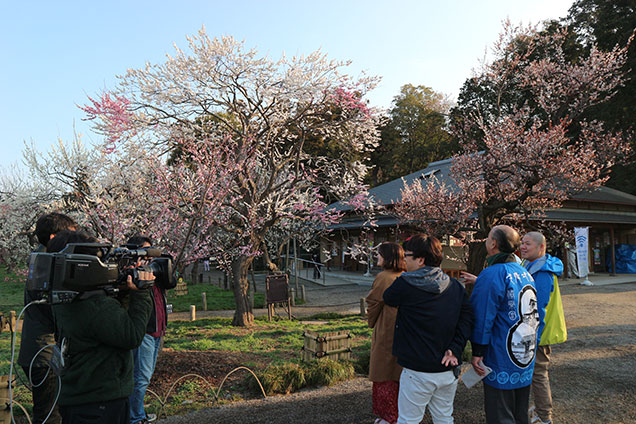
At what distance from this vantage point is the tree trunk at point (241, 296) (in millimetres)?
10060

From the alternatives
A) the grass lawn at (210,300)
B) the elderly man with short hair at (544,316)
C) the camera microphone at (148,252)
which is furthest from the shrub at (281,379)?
the grass lawn at (210,300)

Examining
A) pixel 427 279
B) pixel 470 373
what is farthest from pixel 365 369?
pixel 427 279

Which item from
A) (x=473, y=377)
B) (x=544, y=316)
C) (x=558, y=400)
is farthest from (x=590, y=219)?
(x=473, y=377)

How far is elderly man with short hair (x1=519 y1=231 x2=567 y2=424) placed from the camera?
148 inches

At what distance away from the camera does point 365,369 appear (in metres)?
5.95

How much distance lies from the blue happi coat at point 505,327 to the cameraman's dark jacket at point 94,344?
7.84ft

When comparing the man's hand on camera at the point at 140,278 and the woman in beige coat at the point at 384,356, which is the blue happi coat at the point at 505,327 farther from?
the man's hand on camera at the point at 140,278

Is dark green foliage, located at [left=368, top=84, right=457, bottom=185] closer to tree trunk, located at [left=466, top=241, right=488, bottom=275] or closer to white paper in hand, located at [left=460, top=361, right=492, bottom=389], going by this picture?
tree trunk, located at [left=466, top=241, right=488, bottom=275]

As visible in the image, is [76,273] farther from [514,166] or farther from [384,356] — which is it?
[514,166]

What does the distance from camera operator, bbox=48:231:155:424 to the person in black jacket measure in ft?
5.94

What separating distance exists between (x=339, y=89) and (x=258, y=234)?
450cm

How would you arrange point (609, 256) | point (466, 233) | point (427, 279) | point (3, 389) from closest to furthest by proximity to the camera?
point (427, 279)
point (3, 389)
point (466, 233)
point (609, 256)

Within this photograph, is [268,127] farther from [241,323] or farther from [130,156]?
[241,323]

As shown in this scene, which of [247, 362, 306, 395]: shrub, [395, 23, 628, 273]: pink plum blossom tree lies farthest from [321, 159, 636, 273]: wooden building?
[247, 362, 306, 395]: shrub
